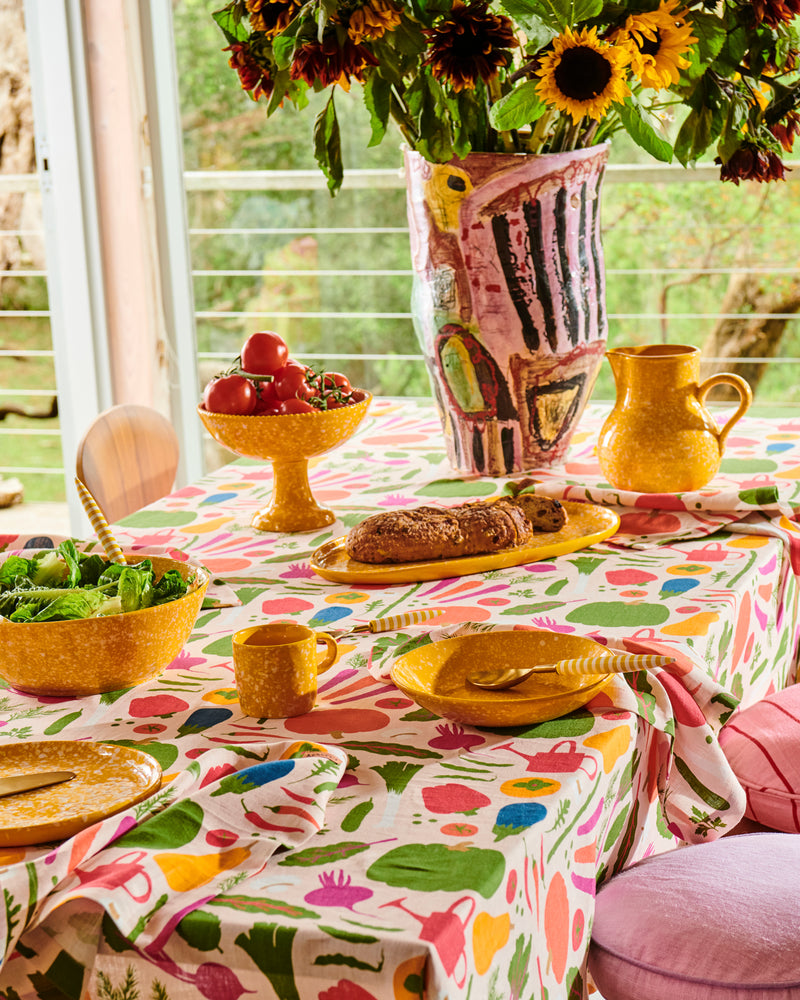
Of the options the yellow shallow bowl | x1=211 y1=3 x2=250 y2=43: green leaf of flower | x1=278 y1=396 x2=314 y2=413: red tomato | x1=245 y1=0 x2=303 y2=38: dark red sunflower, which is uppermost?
x1=211 y1=3 x2=250 y2=43: green leaf of flower

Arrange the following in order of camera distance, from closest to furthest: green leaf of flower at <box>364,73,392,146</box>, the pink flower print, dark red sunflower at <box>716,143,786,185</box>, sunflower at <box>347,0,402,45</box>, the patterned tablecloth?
the patterned tablecloth, the pink flower print, sunflower at <box>347,0,402,45</box>, green leaf of flower at <box>364,73,392,146</box>, dark red sunflower at <box>716,143,786,185</box>

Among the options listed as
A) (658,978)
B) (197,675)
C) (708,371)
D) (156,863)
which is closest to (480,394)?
(197,675)

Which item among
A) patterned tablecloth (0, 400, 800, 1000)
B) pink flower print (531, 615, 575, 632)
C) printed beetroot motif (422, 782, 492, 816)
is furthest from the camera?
pink flower print (531, 615, 575, 632)

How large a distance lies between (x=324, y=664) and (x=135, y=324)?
99.8 inches

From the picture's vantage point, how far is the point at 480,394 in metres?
1.58

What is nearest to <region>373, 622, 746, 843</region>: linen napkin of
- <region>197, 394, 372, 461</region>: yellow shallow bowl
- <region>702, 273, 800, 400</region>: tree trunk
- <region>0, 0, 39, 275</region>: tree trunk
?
<region>197, 394, 372, 461</region>: yellow shallow bowl

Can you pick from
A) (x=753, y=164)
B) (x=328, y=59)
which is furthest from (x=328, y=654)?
(x=753, y=164)

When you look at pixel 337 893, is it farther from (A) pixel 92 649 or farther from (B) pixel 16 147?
(B) pixel 16 147

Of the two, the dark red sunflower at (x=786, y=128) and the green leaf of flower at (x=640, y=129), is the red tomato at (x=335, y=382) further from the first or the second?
the dark red sunflower at (x=786, y=128)

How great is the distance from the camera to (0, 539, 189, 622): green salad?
91cm

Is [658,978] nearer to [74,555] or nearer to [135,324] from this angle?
[74,555]

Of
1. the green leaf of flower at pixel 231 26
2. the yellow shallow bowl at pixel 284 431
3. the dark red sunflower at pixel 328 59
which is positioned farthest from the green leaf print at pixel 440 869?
the green leaf of flower at pixel 231 26

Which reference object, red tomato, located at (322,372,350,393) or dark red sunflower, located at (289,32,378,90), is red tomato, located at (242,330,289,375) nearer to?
red tomato, located at (322,372,350,393)

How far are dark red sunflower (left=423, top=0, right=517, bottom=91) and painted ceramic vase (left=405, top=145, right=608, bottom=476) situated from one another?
0.20m
